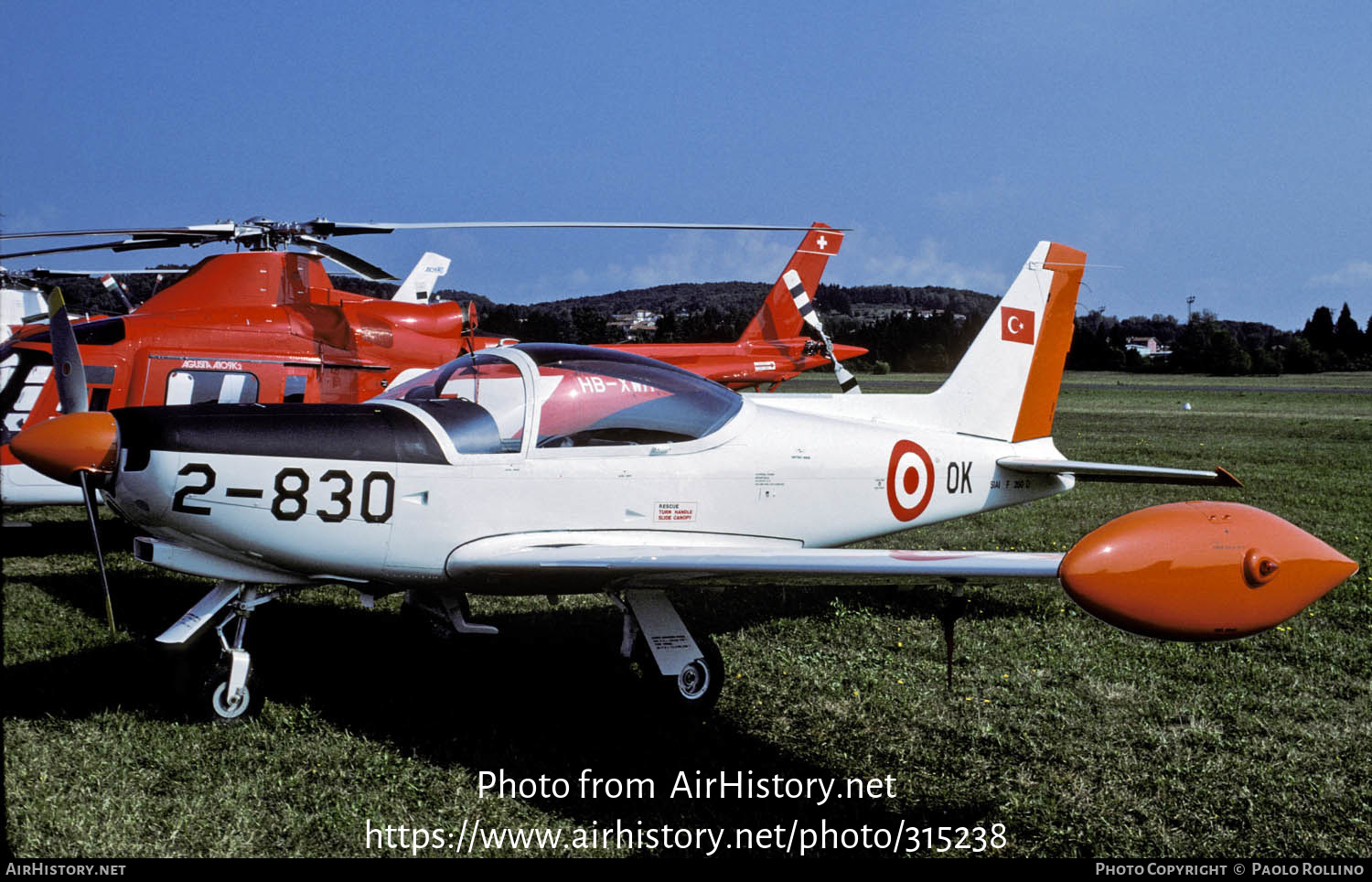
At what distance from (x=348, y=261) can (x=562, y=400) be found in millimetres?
4734

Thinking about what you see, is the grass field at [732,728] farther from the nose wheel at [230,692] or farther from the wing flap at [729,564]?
the wing flap at [729,564]

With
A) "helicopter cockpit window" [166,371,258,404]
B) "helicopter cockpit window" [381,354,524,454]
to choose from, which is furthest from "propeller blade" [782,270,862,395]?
"helicopter cockpit window" [381,354,524,454]

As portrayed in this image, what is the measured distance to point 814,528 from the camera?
5.78 meters

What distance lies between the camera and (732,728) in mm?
5020

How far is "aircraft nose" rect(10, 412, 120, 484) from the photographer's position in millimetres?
4301

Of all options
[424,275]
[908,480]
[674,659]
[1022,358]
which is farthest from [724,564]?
[424,275]

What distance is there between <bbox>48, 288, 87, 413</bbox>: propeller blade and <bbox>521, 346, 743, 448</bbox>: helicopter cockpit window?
2253mm

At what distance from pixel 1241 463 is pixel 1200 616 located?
52.0 ft

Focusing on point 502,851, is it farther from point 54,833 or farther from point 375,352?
point 375,352

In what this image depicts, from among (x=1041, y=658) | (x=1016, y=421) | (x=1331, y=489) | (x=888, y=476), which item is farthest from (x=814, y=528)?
(x=1331, y=489)

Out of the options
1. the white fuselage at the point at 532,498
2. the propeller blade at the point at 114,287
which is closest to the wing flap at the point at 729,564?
the white fuselage at the point at 532,498

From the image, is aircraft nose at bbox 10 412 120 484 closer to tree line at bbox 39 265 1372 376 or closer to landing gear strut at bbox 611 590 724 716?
landing gear strut at bbox 611 590 724 716

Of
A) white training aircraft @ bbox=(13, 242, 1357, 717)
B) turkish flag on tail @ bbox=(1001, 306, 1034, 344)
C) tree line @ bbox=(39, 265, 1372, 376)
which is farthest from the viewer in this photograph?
tree line @ bbox=(39, 265, 1372, 376)

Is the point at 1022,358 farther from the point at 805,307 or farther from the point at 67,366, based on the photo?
the point at 805,307
